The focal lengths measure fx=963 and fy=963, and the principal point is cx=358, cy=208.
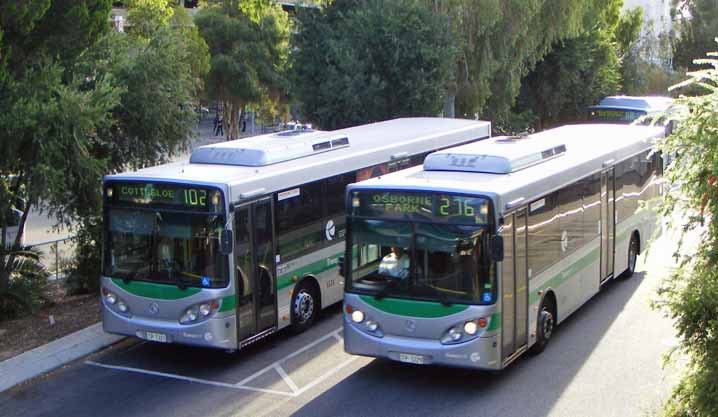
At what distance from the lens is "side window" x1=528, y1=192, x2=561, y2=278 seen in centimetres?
1298

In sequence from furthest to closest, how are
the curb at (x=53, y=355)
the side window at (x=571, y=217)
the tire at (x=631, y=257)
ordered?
the tire at (x=631, y=257) < the side window at (x=571, y=217) < the curb at (x=53, y=355)

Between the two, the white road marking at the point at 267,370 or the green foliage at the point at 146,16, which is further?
the green foliage at the point at 146,16

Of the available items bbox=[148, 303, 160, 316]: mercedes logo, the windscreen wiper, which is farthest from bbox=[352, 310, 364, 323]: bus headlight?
bbox=[148, 303, 160, 316]: mercedes logo

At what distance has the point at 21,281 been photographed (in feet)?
54.9

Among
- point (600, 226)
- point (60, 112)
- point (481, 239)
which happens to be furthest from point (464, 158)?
point (60, 112)

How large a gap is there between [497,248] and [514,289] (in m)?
1.12

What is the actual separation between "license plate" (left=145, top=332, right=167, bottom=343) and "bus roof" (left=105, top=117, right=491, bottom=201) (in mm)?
2105

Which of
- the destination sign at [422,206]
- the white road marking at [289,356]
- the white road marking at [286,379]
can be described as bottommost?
the white road marking at [289,356]

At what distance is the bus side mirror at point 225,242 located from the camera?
12602 mm

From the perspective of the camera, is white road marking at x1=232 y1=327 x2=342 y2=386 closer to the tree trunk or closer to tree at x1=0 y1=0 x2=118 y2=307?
tree at x1=0 y1=0 x2=118 y2=307

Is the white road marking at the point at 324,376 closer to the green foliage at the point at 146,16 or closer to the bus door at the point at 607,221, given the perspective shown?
the bus door at the point at 607,221

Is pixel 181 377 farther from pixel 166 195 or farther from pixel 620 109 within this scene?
pixel 620 109

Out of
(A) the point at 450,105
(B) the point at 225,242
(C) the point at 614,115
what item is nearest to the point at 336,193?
(B) the point at 225,242

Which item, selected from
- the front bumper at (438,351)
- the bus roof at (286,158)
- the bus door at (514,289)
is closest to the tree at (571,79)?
the bus roof at (286,158)
